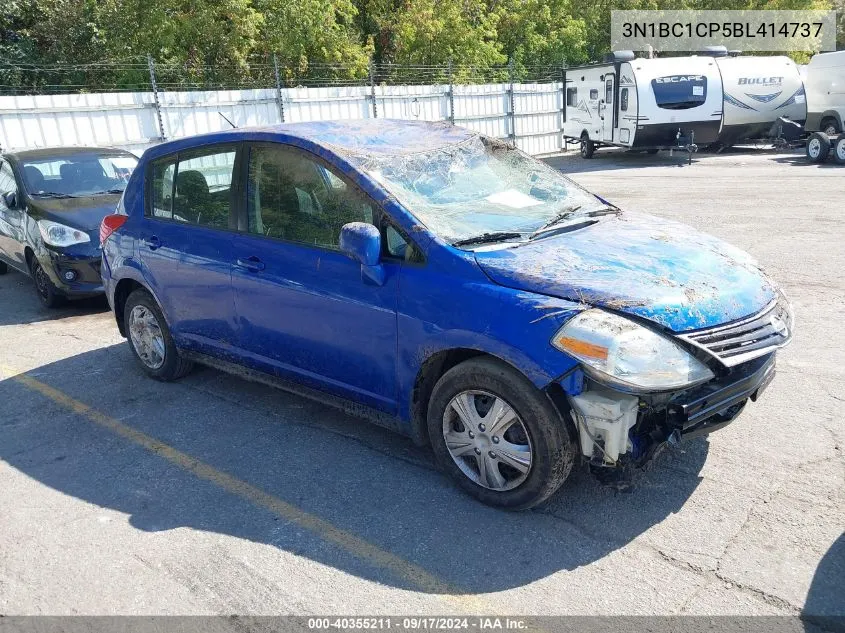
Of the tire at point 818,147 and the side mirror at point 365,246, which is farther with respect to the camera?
the tire at point 818,147

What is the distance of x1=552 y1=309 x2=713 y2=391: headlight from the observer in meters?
3.09

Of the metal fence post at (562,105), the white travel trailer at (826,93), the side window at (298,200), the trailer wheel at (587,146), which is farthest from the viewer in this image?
the metal fence post at (562,105)

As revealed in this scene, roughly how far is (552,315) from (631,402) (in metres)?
0.50

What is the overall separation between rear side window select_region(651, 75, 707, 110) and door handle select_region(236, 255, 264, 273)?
17219mm

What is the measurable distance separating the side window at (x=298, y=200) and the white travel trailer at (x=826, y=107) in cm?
1692

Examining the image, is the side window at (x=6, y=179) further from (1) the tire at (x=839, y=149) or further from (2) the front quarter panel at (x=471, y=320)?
(1) the tire at (x=839, y=149)

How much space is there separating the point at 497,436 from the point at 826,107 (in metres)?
19.2

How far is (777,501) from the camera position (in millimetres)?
3492

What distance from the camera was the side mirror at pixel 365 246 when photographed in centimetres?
371

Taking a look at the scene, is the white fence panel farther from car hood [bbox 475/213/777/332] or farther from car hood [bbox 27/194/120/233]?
car hood [bbox 475/213/777/332]

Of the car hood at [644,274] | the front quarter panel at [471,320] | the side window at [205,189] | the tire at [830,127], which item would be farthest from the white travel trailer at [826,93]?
the front quarter panel at [471,320]

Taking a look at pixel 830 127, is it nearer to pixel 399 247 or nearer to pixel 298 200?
pixel 298 200

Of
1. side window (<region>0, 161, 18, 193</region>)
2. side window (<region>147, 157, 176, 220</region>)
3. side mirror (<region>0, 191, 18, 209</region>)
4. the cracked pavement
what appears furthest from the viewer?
side window (<region>0, 161, 18, 193</region>)

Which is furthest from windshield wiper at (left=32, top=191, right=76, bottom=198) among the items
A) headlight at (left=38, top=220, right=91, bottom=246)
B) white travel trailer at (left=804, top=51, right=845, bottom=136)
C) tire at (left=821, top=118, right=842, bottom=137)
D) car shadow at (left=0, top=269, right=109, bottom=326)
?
tire at (left=821, top=118, right=842, bottom=137)
